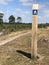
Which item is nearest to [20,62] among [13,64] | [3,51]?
[13,64]

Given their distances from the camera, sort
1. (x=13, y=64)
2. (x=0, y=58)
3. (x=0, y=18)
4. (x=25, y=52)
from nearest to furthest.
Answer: (x=13, y=64) → (x=0, y=58) → (x=25, y=52) → (x=0, y=18)

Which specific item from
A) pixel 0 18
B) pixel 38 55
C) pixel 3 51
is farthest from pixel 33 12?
pixel 0 18

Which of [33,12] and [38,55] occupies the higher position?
[33,12]

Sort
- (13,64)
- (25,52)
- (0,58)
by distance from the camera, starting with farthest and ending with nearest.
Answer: (25,52) → (0,58) → (13,64)

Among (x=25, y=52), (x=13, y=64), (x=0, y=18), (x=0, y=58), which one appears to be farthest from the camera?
(x=0, y=18)

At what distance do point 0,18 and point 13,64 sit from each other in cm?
6432

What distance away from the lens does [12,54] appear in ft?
36.8

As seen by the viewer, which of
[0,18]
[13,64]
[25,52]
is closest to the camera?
[13,64]

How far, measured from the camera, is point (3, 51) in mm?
11906

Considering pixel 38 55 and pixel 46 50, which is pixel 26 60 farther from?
pixel 46 50

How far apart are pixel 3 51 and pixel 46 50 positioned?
190 centimetres

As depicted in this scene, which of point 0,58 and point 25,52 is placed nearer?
point 0,58

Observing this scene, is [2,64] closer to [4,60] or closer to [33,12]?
[4,60]

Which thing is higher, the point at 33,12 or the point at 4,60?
the point at 33,12
